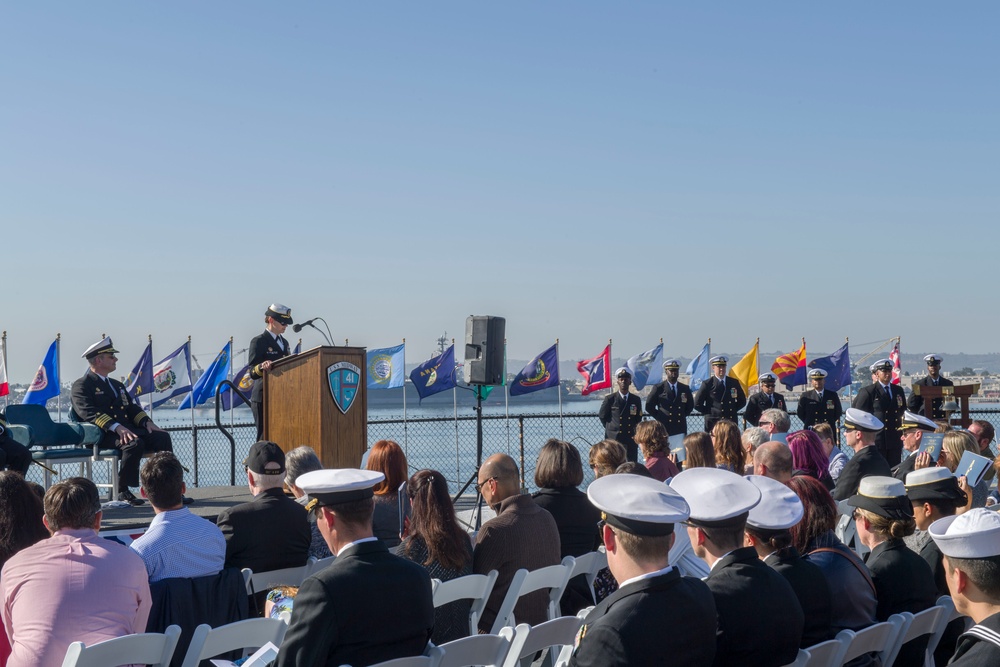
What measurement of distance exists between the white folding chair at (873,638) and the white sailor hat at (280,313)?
682 cm

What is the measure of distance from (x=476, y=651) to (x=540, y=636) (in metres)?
0.33

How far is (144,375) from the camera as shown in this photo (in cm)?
1388

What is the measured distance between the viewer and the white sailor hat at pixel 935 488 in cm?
459

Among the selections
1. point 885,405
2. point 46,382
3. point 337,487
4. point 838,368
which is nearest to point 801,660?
point 337,487

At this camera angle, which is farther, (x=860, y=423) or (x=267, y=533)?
(x=860, y=423)

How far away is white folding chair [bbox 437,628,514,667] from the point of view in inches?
122

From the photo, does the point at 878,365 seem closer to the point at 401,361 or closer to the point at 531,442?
the point at 531,442

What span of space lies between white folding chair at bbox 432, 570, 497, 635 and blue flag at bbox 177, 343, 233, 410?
11.5 m

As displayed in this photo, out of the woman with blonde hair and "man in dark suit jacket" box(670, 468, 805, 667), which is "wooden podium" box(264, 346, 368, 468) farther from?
"man in dark suit jacket" box(670, 468, 805, 667)

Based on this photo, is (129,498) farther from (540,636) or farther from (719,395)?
(719,395)

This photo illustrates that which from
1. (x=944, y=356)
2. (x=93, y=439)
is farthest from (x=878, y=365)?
(x=93, y=439)

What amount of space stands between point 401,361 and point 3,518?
37.2 feet

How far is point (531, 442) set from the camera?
51.0ft

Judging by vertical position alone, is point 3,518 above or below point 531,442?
above
